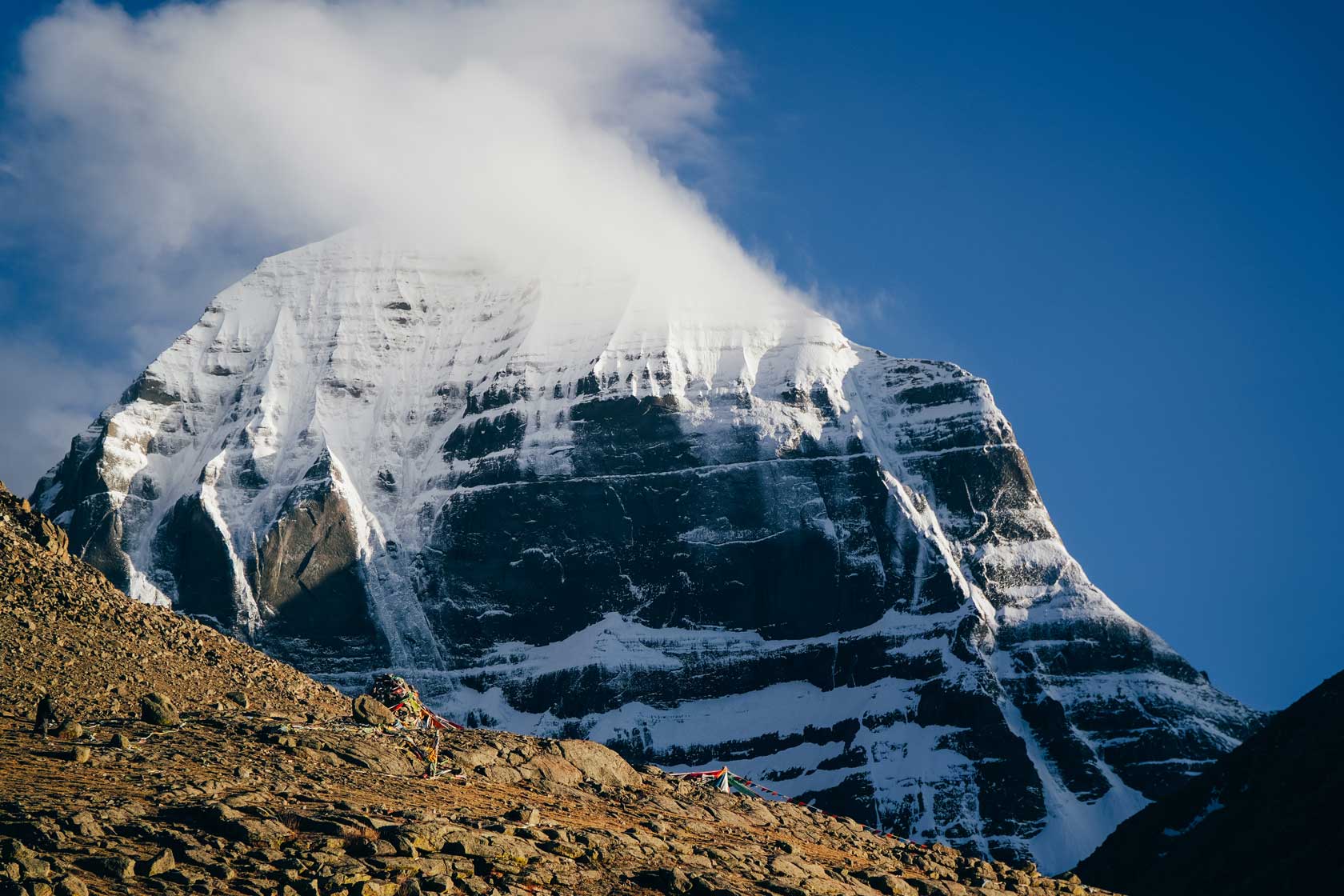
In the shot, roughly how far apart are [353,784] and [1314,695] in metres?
106

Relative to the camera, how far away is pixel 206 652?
194ft

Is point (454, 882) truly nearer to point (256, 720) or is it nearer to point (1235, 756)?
point (256, 720)

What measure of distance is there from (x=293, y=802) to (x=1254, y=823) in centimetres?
8250

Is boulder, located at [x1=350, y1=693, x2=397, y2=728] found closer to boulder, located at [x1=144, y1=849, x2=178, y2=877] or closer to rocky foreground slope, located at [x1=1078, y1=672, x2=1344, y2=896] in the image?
boulder, located at [x1=144, y1=849, x2=178, y2=877]

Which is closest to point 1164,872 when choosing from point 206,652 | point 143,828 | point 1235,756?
point 1235,756

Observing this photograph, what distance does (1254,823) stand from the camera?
10294cm

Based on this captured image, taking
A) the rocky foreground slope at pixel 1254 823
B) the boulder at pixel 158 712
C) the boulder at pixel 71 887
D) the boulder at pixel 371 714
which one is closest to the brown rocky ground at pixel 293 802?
the boulder at pixel 71 887

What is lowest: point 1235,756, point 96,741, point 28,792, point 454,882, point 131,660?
point 454,882

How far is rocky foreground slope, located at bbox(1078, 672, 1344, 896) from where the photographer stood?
294 feet

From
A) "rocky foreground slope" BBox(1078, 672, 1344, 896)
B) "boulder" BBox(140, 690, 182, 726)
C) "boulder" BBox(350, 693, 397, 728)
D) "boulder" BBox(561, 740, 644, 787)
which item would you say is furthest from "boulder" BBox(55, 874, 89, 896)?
"rocky foreground slope" BBox(1078, 672, 1344, 896)

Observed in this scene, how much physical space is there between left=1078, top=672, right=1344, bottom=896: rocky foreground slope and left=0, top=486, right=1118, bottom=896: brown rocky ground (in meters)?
40.5

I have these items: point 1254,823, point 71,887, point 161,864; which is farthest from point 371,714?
point 1254,823

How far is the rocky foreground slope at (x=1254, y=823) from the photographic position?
294ft

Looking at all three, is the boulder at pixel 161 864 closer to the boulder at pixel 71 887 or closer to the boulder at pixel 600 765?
the boulder at pixel 71 887
